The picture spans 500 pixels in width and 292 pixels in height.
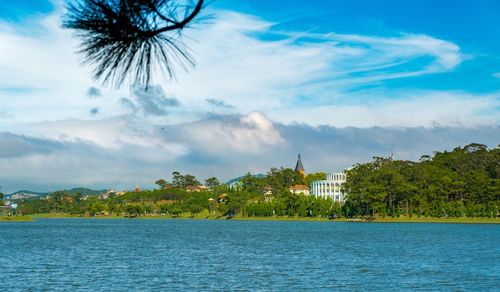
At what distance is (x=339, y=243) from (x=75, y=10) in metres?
65.5

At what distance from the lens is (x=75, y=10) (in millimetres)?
7125

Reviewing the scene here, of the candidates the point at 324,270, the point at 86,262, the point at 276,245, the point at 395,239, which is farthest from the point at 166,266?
the point at 395,239

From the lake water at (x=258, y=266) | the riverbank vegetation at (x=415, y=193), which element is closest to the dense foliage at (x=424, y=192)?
the riverbank vegetation at (x=415, y=193)

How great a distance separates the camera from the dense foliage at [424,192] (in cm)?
11644

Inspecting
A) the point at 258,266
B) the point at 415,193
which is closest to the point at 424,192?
the point at 415,193

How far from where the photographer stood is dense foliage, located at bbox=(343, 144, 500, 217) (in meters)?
116

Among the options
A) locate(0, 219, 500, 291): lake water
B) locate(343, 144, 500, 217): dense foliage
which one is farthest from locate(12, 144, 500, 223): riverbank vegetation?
locate(0, 219, 500, 291): lake water

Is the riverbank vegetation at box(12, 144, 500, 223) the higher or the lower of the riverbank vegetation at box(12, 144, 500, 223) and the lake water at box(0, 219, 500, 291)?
the higher

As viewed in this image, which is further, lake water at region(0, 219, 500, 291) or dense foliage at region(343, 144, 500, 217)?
dense foliage at region(343, 144, 500, 217)

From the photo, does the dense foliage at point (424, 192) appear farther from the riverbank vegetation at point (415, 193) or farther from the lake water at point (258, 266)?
the lake water at point (258, 266)

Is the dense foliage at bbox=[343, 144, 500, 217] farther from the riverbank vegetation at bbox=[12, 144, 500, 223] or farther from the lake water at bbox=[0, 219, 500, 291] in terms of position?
the lake water at bbox=[0, 219, 500, 291]

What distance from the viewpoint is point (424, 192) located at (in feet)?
389

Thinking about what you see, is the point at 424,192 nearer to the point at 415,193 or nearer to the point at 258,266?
the point at 415,193

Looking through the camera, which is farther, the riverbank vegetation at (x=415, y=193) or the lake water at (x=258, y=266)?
the riverbank vegetation at (x=415, y=193)
